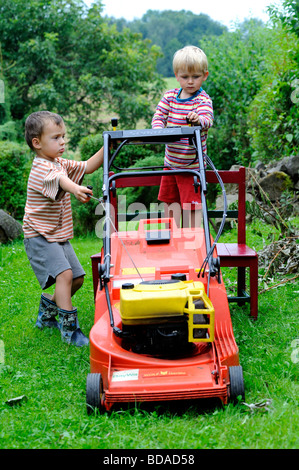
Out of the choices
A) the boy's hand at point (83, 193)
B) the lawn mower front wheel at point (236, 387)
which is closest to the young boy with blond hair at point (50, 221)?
the boy's hand at point (83, 193)

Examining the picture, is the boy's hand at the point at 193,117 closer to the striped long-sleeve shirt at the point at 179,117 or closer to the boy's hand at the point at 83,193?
the striped long-sleeve shirt at the point at 179,117

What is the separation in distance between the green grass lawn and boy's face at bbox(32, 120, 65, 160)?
1332 millimetres

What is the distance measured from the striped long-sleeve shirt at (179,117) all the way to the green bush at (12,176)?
5069mm

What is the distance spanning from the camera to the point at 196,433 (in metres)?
2.59

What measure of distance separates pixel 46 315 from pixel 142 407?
163cm

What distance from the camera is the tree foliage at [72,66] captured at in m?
13.5

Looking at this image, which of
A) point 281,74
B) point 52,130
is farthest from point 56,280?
point 281,74

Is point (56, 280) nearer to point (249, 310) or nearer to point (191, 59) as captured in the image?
point (249, 310)

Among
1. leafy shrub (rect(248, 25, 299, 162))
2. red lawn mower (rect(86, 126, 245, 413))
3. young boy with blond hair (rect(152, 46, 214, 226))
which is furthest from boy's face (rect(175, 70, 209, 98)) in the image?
leafy shrub (rect(248, 25, 299, 162))

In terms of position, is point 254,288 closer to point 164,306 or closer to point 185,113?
point 185,113

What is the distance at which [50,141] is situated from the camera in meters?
4.10

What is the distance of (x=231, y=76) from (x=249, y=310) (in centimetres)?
949

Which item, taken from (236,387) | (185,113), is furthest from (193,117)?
(236,387)
